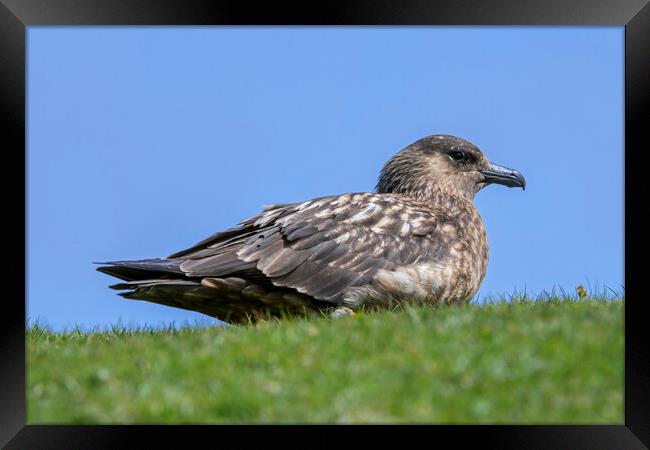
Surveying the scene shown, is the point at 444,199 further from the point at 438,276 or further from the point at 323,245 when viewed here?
the point at 323,245

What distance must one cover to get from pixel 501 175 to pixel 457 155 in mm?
461

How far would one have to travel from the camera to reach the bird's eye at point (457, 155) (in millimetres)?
8297

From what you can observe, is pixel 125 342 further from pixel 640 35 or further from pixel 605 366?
pixel 640 35

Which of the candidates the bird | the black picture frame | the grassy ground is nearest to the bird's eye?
the bird

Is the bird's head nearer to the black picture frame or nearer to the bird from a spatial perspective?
the bird

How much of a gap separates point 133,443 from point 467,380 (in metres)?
1.92

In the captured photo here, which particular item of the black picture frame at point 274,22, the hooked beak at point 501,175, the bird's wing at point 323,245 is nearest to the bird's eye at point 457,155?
the hooked beak at point 501,175

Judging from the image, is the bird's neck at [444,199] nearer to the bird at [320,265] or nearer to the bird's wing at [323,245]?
the bird at [320,265]

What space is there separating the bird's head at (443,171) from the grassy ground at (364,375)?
2543 millimetres

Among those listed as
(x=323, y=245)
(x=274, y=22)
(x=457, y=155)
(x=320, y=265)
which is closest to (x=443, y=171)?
(x=457, y=155)

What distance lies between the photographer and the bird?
269 inches

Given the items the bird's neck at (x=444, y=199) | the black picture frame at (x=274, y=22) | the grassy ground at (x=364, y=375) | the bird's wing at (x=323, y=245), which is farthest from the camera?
the bird's neck at (x=444, y=199)

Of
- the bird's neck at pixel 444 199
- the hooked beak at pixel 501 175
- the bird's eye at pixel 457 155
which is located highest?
the bird's eye at pixel 457 155

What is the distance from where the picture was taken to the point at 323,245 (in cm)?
697
